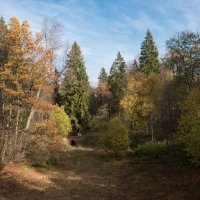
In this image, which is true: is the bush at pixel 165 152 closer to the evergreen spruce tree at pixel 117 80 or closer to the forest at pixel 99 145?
the forest at pixel 99 145

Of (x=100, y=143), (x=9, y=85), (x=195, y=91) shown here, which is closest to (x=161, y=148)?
(x=100, y=143)

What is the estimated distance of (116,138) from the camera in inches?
1241

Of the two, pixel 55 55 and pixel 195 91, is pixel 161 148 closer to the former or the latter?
pixel 195 91

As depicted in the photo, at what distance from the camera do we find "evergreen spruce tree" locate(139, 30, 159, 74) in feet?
176

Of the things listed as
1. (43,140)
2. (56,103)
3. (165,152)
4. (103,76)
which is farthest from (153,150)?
(103,76)

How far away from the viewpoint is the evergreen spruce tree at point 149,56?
53.7 metres

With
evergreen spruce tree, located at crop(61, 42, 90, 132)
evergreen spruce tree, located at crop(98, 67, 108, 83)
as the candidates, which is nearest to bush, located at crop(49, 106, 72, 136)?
evergreen spruce tree, located at crop(61, 42, 90, 132)

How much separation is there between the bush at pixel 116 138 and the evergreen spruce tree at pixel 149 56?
2295 cm

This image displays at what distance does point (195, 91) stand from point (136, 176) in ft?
27.6

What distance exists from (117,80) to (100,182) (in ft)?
140

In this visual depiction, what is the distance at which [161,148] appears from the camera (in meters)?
30.4

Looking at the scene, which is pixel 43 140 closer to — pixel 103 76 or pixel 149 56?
pixel 149 56

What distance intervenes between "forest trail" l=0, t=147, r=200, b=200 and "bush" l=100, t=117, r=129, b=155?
4.18 metres

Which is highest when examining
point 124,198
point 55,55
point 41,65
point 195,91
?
point 55,55
